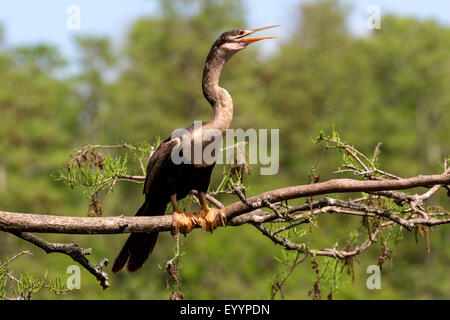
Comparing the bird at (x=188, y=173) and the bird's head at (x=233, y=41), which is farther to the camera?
the bird's head at (x=233, y=41)

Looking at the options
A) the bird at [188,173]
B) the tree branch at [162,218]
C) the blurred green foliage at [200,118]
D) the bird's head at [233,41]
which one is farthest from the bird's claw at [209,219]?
the blurred green foliage at [200,118]

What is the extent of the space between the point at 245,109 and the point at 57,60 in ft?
35.3

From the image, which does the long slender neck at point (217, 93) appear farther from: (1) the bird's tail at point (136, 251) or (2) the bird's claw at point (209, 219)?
(1) the bird's tail at point (136, 251)

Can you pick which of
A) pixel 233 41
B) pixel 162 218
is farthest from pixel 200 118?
pixel 162 218

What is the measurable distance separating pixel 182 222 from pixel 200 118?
76.3ft

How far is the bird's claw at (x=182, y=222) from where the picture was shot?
4550 mm

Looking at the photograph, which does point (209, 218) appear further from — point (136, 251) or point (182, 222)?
point (136, 251)

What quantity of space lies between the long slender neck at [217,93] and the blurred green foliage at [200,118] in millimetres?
19059

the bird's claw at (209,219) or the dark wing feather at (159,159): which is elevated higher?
the dark wing feather at (159,159)

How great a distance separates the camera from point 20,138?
93.3 ft

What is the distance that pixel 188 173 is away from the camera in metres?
4.86
